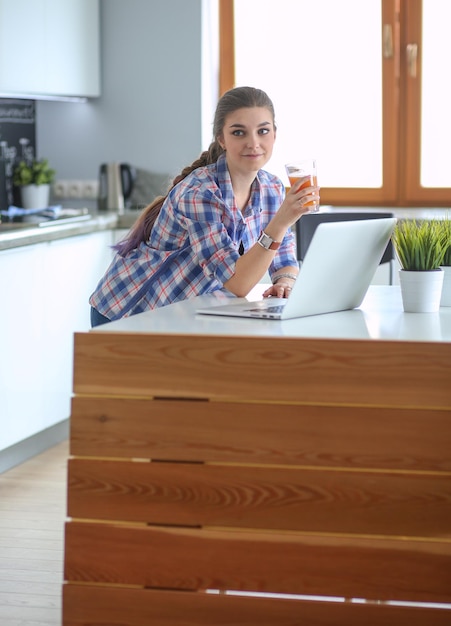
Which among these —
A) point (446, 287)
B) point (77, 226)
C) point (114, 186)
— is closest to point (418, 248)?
point (446, 287)

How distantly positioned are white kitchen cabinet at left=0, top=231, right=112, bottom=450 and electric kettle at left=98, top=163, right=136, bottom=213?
0.41 m

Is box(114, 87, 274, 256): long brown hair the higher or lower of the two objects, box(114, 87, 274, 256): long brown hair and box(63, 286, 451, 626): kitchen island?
the higher

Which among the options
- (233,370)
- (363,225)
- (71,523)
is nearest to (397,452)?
(233,370)

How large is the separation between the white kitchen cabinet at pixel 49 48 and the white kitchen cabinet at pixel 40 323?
2.27 ft

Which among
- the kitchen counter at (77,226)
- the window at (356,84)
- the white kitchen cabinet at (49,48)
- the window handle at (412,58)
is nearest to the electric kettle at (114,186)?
the kitchen counter at (77,226)

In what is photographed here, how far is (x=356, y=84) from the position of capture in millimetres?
5062

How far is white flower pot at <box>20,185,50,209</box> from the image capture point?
4968 mm

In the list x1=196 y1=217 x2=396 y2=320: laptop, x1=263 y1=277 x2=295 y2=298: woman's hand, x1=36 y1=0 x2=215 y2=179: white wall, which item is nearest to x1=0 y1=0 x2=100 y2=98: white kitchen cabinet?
x1=36 y1=0 x2=215 y2=179: white wall

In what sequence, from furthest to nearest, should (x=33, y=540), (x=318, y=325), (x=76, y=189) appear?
(x=76, y=189), (x=33, y=540), (x=318, y=325)

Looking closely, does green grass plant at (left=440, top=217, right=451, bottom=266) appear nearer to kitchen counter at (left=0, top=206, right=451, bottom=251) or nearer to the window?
kitchen counter at (left=0, top=206, right=451, bottom=251)

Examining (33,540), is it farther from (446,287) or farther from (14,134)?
(14,134)

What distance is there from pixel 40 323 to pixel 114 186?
108 cm

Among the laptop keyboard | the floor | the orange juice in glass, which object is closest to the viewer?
the laptop keyboard

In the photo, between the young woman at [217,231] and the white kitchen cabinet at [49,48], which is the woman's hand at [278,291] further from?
the white kitchen cabinet at [49,48]
